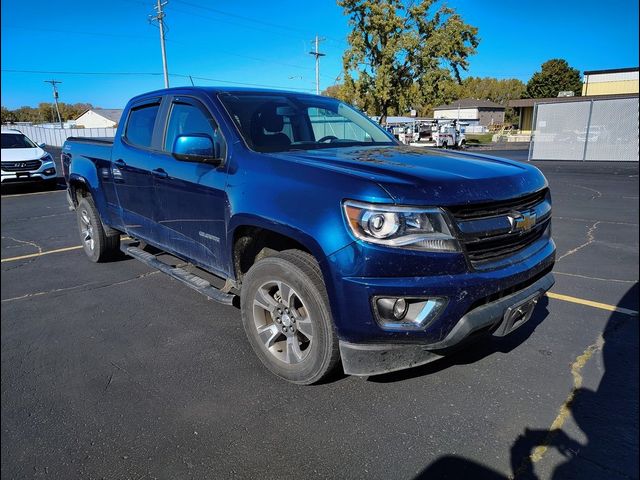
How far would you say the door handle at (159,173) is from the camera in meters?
3.85

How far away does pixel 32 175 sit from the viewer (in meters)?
12.9

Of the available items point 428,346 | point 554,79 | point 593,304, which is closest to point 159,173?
point 428,346

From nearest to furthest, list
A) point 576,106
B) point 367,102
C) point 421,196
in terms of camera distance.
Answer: point 421,196 < point 576,106 < point 367,102

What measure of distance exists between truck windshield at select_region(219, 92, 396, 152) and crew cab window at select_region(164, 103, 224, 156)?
0.19 meters

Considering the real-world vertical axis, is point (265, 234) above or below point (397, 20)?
Answer: below

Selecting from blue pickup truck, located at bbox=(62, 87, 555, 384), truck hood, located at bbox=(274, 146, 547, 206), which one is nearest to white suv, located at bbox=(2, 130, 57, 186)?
blue pickup truck, located at bbox=(62, 87, 555, 384)

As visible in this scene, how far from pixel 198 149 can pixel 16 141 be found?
13844 mm

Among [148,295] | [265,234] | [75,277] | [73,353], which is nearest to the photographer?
[265,234]

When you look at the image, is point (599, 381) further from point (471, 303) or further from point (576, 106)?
point (576, 106)

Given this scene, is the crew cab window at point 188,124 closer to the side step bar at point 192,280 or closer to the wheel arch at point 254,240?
the wheel arch at point 254,240

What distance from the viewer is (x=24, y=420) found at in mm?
2543

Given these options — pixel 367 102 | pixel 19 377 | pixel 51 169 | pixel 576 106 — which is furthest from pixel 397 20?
pixel 19 377

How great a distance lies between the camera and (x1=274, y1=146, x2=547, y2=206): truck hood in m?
2.38

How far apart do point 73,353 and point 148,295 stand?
1323mm
